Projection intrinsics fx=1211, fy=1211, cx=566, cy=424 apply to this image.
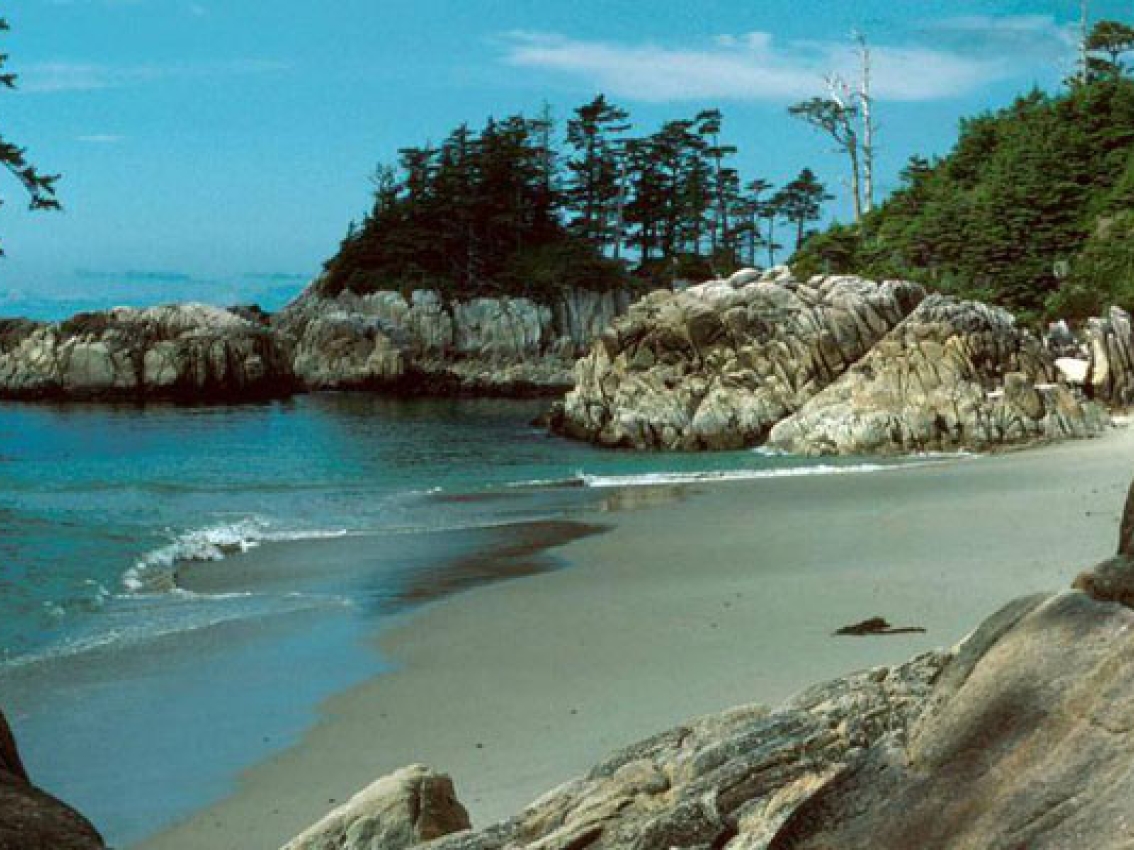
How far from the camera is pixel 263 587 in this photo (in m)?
15.9

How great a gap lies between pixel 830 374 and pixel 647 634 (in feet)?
91.3

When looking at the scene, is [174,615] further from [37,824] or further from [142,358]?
[142,358]

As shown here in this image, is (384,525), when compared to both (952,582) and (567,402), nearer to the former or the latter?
(952,582)

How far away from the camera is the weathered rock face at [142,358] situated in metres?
64.1

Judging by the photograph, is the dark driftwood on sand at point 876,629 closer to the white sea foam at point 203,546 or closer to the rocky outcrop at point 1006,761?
the rocky outcrop at point 1006,761

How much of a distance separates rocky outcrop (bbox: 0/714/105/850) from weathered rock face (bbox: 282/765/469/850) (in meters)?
2.20

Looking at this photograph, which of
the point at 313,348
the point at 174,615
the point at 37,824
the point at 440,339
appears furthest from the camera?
the point at 440,339

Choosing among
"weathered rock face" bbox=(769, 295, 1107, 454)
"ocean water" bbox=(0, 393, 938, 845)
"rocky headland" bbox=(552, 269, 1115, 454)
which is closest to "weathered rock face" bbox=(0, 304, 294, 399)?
"ocean water" bbox=(0, 393, 938, 845)

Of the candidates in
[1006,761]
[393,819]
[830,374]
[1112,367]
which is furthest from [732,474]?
[1006,761]

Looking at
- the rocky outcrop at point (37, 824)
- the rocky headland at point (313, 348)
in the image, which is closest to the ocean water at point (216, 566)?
the rocky outcrop at point (37, 824)

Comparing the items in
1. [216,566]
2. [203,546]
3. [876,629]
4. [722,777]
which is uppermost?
[722,777]

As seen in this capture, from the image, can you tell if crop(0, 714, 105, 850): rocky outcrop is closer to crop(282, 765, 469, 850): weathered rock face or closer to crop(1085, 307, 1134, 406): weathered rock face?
crop(282, 765, 469, 850): weathered rock face

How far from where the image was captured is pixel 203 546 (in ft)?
62.9

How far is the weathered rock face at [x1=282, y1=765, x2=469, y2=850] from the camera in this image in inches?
228
